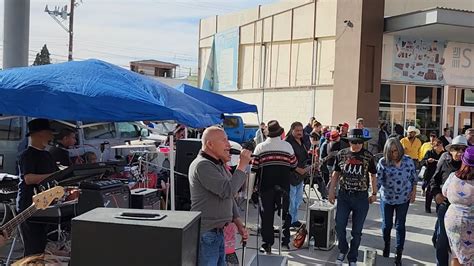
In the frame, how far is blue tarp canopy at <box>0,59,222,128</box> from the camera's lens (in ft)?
14.7

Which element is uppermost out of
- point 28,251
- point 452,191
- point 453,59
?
point 453,59

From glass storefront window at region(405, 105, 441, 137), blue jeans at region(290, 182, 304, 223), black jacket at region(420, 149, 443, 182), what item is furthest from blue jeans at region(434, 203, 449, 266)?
glass storefront window at region(405, 105, 441, 137)

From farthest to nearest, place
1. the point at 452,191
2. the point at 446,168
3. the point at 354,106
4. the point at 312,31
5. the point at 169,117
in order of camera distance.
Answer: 1. the point at 312,31
2. the point at 354,106
3. the point at 446,168
4. the point at 452,191
5. the point at 169,117

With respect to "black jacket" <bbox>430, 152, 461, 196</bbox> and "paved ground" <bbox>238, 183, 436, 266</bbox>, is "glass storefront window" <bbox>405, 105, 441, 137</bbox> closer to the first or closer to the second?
"paved ground" <bbox>238, 183, 436, 266</bbox>

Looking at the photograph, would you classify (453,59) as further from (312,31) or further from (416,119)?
(312,31)

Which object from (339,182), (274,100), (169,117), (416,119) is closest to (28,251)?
(169,117)

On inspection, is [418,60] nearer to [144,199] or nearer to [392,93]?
[392,93]

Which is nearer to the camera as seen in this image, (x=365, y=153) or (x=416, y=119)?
(x=365, y=153)

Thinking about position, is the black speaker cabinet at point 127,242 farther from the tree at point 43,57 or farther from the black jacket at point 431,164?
the tree at point 43,57

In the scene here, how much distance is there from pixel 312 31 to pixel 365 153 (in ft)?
53.6

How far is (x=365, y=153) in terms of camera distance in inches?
247

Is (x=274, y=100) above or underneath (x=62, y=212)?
above

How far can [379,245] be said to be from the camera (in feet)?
25.3

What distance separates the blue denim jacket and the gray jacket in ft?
10.1
